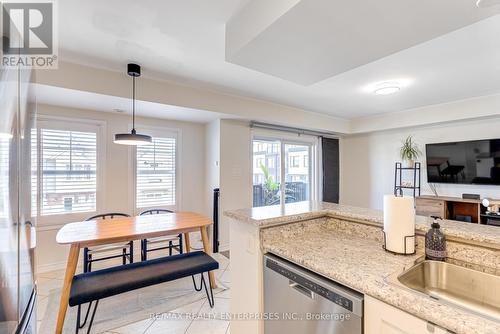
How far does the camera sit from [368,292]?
932 millimetres

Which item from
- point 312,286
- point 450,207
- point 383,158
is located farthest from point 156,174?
point 450,207

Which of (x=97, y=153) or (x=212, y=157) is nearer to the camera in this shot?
(x=97, y=153)

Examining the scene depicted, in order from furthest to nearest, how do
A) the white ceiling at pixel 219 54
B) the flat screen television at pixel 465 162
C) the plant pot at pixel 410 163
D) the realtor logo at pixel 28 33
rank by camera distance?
1. the plant pot at pixel 410 163
2. the flat screen television at pixel 465 162
3. the white ceiling at pixel 219 54
4. the realtor logo at pixel 28 33

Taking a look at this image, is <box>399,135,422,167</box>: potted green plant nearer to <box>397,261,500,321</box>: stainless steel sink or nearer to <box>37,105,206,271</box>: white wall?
<box>37,105,206,271</box>: white wall

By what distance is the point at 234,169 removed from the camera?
3.96m

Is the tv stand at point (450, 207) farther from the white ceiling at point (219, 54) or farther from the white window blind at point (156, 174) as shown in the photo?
the white window blind at point (156, 174)

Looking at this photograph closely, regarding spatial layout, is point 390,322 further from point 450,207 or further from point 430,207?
point 450,207

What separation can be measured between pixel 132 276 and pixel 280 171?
3.34 meters

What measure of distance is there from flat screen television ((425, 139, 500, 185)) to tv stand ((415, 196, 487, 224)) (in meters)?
0.37

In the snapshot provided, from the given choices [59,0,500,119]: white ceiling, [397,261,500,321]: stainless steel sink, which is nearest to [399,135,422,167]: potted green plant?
[59,0,500,119]: white ceiling

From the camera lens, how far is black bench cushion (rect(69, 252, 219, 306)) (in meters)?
1.75

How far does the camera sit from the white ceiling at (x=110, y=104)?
8.57 ft

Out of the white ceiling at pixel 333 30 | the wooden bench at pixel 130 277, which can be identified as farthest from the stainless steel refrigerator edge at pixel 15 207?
the white ceiling at pixel 333 30

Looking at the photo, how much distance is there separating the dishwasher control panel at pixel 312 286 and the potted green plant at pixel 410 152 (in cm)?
429
